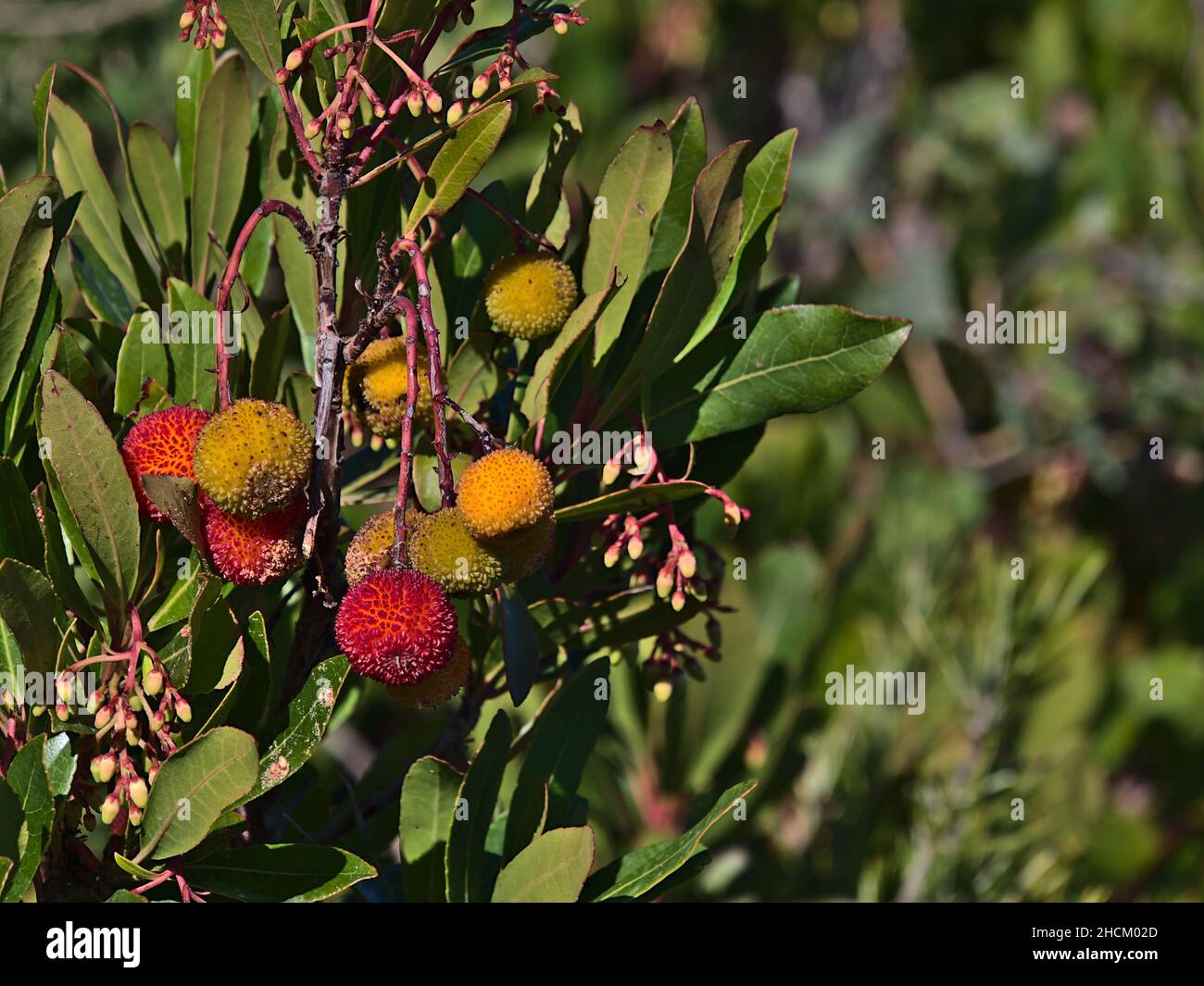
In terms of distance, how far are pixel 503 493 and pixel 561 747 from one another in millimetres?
305

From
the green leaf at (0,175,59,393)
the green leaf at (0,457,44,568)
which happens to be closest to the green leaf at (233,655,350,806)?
the green leaf at (0,457,44,568)

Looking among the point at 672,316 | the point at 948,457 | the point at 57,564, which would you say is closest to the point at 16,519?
A: the point at 57,564

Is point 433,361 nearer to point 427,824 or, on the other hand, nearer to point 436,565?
point 436,565

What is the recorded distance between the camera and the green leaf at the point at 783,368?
3.39 ft

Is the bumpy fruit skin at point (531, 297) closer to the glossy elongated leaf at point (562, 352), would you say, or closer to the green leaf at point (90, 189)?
the glossy elongated leaf at point (562, 352)

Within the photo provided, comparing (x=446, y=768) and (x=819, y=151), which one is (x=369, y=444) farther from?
(x=819, y=151)

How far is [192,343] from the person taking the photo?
105 centimetres

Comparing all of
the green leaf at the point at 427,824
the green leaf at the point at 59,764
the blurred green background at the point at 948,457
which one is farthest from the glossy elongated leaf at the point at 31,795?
the blurred green background at the point at 948,457

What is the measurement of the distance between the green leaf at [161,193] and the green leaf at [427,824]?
522 millimetres

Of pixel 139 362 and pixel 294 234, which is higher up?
pixel 294 234

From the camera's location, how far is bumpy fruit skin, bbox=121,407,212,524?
95cm

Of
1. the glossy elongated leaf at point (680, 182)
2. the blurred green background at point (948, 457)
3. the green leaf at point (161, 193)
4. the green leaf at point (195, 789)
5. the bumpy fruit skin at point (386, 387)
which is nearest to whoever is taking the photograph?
the green leaf at point (195, 789)
